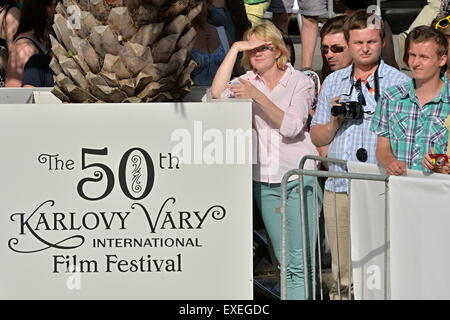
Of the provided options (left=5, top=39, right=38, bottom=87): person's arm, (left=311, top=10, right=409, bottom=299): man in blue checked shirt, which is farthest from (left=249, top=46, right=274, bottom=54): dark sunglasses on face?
(left=5, top=39, right=38, bottom=87): person's arm

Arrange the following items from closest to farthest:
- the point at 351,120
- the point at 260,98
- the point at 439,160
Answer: the point at 439,160 < the point at 260,98 < the point at 351,120

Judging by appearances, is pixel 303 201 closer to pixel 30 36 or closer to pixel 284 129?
pixel 284 129

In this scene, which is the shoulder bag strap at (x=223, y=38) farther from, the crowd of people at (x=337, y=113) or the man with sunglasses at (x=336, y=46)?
the crowd of people at (x=337, y=113)

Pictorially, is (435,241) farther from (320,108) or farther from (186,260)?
(320,108)

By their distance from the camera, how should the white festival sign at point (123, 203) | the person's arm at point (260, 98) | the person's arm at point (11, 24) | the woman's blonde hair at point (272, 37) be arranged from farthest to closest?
the person's arm at point (11, 24)
the woman's blonde hair at point (272, 37)
the person's arm at point (260, 98)
the white festival sign at point (123, 203)

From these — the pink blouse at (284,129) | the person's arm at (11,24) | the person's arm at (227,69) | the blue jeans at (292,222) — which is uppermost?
the person's arm at (11,24)

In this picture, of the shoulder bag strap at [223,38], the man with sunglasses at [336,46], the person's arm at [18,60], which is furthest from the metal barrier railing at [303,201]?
the person's arm at [18,60]

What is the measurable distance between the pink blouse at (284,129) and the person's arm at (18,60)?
1.86 m

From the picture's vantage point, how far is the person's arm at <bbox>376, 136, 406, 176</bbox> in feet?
18.8

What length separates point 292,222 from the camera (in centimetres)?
624

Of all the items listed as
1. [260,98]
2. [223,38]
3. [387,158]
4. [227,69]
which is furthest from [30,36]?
[387,158]

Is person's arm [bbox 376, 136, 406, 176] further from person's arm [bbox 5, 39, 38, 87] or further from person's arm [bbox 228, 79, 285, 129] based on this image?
person's arm [bbox 5, 39, 38, 87]

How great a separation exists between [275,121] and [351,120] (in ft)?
1.56

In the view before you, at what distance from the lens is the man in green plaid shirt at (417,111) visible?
5875 millimetres
